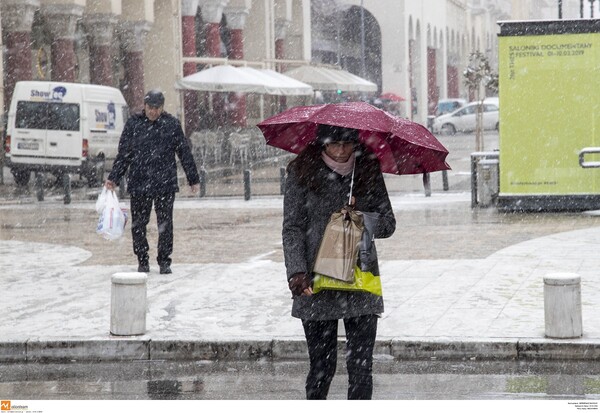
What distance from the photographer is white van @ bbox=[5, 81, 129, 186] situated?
92.5 feet

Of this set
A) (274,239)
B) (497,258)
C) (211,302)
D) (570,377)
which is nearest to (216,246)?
(274,239)

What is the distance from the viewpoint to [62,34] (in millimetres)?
34031

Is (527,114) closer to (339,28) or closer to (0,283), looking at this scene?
(0,283)

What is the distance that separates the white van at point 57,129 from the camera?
28.2m

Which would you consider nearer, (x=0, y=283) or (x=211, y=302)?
(x=211, y=302)

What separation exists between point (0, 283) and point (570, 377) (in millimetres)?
6231

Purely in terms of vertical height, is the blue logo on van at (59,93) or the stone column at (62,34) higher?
the stone column at (62,34)

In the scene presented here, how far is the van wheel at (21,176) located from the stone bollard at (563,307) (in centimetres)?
2177

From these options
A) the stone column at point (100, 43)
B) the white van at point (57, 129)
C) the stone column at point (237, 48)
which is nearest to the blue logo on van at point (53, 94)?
the white van at point (57, 129)

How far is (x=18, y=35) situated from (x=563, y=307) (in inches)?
982

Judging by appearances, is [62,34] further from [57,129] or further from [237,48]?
[237,48]

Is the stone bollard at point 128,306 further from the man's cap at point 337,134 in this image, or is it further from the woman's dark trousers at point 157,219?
the man's cap at point 337,134

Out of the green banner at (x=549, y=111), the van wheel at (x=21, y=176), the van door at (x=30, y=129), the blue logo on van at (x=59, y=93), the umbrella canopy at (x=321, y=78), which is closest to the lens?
the green banner at (x=549, y=111)
